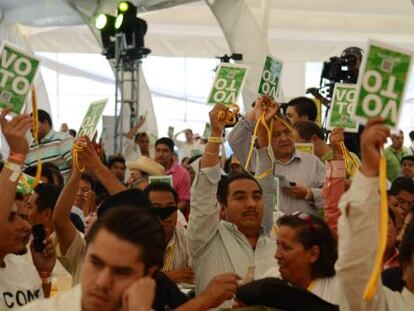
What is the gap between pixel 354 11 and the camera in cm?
1847

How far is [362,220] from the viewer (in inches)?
118

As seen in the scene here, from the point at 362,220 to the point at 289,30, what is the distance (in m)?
16.3

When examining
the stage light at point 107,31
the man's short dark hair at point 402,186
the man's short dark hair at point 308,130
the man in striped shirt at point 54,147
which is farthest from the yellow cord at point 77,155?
the stage light at point 107,31

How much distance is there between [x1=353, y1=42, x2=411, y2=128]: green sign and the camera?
3111 mm

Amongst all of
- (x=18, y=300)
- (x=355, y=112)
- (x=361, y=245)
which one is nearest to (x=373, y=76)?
(x=355, y=112)

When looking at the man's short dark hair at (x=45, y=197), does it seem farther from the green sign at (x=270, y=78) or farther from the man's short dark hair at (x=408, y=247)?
the man's short dark hair at (x=408, y=247)

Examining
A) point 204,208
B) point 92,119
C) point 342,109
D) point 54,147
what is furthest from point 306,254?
point 54,147

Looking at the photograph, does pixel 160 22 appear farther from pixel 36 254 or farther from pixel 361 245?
pixel 361 245

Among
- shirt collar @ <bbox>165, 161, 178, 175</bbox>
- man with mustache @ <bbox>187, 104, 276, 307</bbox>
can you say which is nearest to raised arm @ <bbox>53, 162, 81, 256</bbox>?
man with mustache @ <bbox>187, 104, 276, 307</bbox>

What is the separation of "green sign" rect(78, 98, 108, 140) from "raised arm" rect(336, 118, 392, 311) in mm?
3278

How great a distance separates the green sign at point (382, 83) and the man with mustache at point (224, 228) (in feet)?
4.78

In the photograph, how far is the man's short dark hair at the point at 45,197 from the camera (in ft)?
16.5

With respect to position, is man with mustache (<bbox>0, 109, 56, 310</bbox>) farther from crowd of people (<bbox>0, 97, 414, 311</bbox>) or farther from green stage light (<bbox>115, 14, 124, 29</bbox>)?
green stage light (<bbox>115, 14, 124, 29</bbox>)

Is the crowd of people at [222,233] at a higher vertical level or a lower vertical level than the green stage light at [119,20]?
lower
